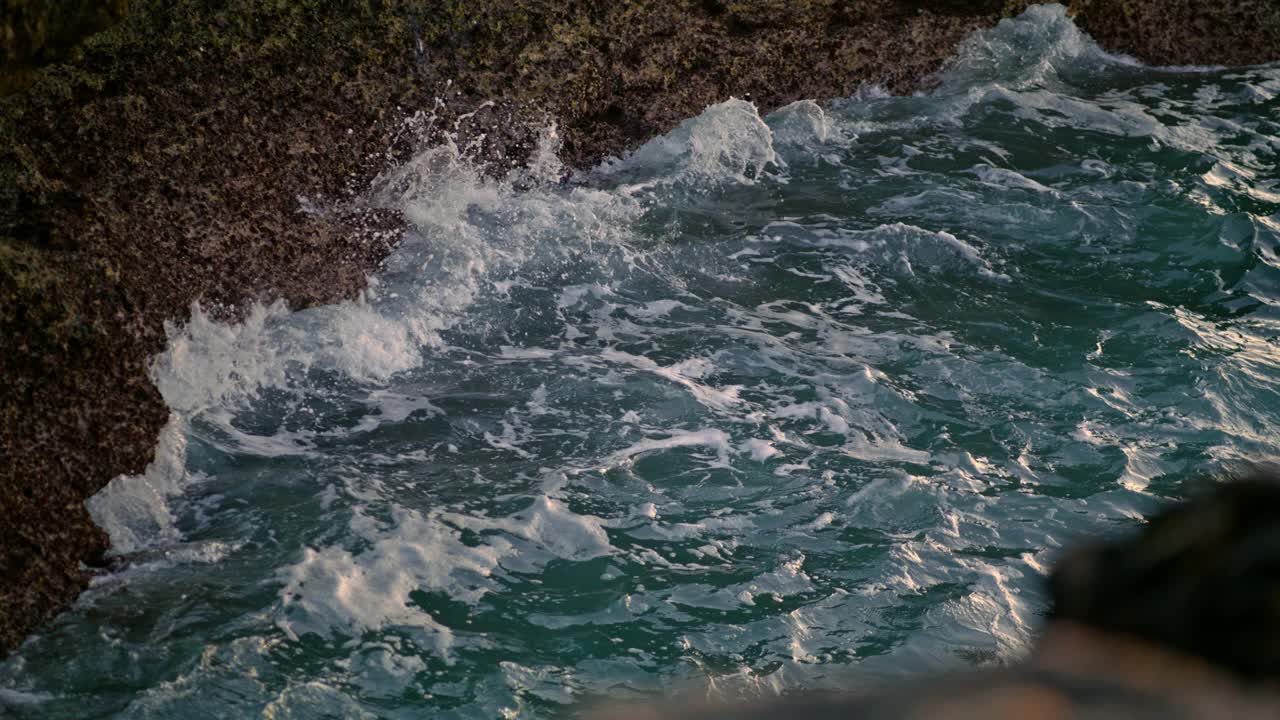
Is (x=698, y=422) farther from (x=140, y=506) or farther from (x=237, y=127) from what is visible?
(x=237, y=127)

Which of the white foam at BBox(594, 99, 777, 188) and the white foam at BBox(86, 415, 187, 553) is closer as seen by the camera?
the white foam at BBox(86, 415, 187, 553)

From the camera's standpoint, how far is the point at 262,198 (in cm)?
506

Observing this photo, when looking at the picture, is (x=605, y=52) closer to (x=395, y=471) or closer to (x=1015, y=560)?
(x=395, y=471)

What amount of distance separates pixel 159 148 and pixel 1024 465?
11.7ft

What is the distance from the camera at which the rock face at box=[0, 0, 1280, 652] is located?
3.78m

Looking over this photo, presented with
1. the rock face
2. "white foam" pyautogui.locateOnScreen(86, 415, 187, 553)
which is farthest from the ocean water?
the rock face

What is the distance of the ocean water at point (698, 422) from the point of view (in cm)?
332

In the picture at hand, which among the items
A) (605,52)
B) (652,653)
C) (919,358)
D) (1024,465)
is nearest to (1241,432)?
(1024,465)

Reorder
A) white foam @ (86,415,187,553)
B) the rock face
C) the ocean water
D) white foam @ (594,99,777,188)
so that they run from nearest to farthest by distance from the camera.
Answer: the ocean water
the rock face
white foam @ (86,415,187,553)
white foam @ (594,99,777,188)

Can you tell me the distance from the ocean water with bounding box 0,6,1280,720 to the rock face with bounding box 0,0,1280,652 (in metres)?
0.17

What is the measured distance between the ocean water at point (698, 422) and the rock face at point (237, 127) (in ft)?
0.54

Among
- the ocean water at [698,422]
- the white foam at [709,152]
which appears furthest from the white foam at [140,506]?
the white foam at [709,152]

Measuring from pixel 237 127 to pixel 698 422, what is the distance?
2.38 metres

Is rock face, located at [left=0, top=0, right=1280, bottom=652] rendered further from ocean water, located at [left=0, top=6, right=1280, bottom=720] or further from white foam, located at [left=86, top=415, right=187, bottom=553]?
ocean water, located at [left=0, top=6, right=1280, bottom=720]
